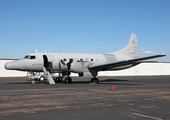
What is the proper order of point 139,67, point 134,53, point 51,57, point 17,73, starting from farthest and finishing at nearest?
point 139,67, point 17,73, point 134,53, point 51,57

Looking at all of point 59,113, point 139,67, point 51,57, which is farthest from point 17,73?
point 59,113

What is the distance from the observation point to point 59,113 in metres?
8.57

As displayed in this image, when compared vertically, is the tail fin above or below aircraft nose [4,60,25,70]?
above

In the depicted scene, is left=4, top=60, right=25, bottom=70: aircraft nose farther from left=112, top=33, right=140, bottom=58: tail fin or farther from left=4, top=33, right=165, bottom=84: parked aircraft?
left=112, top=33, right=140, bottom=58: tail fin

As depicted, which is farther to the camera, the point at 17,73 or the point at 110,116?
the point at 17,73

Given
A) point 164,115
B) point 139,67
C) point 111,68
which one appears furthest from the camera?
point 139,67

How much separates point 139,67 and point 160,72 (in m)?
9.73

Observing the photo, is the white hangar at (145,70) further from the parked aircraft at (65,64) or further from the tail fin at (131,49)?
the parked aircraft at (65,64)

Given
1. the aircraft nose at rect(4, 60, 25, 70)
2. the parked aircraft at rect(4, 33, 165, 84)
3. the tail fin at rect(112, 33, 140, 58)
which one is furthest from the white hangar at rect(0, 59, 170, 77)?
the aircraft nose at rect(4, 60, 25, 70)

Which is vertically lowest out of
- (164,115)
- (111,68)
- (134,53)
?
(164,115)

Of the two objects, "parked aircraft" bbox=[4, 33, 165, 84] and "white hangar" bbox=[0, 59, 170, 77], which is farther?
"white hangar" bbox=[0, 59, 170, 77]

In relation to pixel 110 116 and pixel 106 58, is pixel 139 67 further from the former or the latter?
pixel 110 116

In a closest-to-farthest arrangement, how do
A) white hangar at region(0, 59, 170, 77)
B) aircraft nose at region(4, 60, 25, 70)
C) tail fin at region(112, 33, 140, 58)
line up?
aircraft nose at region(4, 60, 25, 70) → tail fin at region(112, 33, 140, 58) → white hangar at region(0, 59, 170, 77)

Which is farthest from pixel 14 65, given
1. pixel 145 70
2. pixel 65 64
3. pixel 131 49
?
pixel 145 70
